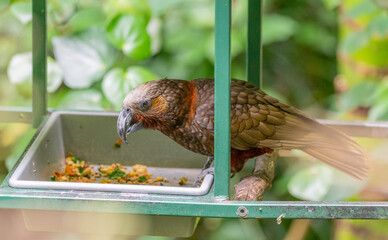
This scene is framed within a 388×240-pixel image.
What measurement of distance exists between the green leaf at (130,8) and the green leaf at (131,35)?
0.08ft

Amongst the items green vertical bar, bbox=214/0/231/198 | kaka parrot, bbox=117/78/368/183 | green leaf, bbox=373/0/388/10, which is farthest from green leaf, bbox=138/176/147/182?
green leaf, bbox=373/0/388/10

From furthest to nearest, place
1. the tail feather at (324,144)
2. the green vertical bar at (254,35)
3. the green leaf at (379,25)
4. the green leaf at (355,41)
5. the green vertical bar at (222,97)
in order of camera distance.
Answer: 1. the green leaf at (355,41)
2. the green leaf at (379,25)
3. the green vertical bar at (254,35)
4. the tail feather at (324,144)
5. the green vertical bar at (222,97)

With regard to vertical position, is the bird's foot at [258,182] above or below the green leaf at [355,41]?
below

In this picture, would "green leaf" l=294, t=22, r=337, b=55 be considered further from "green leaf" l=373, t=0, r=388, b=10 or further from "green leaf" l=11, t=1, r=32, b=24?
"green leaf" l=11, t=1, r=32, b=24

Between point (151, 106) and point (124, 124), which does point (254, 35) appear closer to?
point (151, 106)

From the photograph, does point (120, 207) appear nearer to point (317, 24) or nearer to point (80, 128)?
point (80, 128)

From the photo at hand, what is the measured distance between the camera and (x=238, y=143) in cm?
296

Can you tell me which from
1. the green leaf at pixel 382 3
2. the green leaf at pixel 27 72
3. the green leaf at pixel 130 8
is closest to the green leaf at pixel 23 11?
the green leaf at pixel 27 72

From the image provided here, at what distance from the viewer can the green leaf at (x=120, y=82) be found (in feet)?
12.8

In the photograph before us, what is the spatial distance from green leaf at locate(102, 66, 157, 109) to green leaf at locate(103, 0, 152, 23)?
1.01ft

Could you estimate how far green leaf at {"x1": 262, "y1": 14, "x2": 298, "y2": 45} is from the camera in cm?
470

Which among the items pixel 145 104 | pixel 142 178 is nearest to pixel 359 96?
pixel 142 178

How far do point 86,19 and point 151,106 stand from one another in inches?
64.0

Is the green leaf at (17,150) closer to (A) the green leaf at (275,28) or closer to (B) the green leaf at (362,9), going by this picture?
(A) the green leaf at (275,28)
